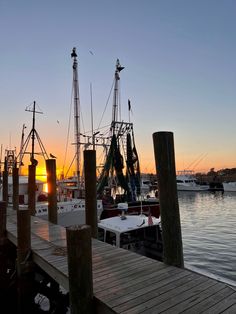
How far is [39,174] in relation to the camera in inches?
916

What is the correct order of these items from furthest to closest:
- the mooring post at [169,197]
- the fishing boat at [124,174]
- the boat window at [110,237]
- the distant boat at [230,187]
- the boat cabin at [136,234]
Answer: the distant boat at [230,187] < the fishing boat at [124,174] < the boat window at [110,237] < the boat cabin at [136,234] < the mooring post at [169,197]

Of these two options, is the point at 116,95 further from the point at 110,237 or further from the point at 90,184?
the point at 90,184

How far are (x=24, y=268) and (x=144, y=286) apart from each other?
3809 millimetres

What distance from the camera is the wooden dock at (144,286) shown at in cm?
384

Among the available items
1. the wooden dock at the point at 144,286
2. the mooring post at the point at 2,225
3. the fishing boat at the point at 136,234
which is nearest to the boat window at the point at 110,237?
the fishing boat at the point at 136,234

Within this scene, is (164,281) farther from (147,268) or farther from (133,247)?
(133,247)

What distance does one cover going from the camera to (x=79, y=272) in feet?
13.6

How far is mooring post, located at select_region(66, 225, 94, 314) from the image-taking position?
13.5ft

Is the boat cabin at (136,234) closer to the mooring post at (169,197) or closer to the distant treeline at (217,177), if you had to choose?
the mooring post at (169,197)

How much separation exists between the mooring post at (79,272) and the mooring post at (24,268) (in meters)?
3.26

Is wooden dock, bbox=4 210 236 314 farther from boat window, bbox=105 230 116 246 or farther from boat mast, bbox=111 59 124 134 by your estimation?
boat mast, bbox=111 59 124 134

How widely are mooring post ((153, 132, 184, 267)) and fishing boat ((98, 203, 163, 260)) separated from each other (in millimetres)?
6232

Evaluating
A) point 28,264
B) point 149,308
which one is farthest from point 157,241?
point 149,308

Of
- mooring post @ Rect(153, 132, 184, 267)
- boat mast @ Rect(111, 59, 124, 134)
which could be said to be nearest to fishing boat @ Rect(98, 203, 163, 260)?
mooring post @ Rect(153, 132, 184, 267)
